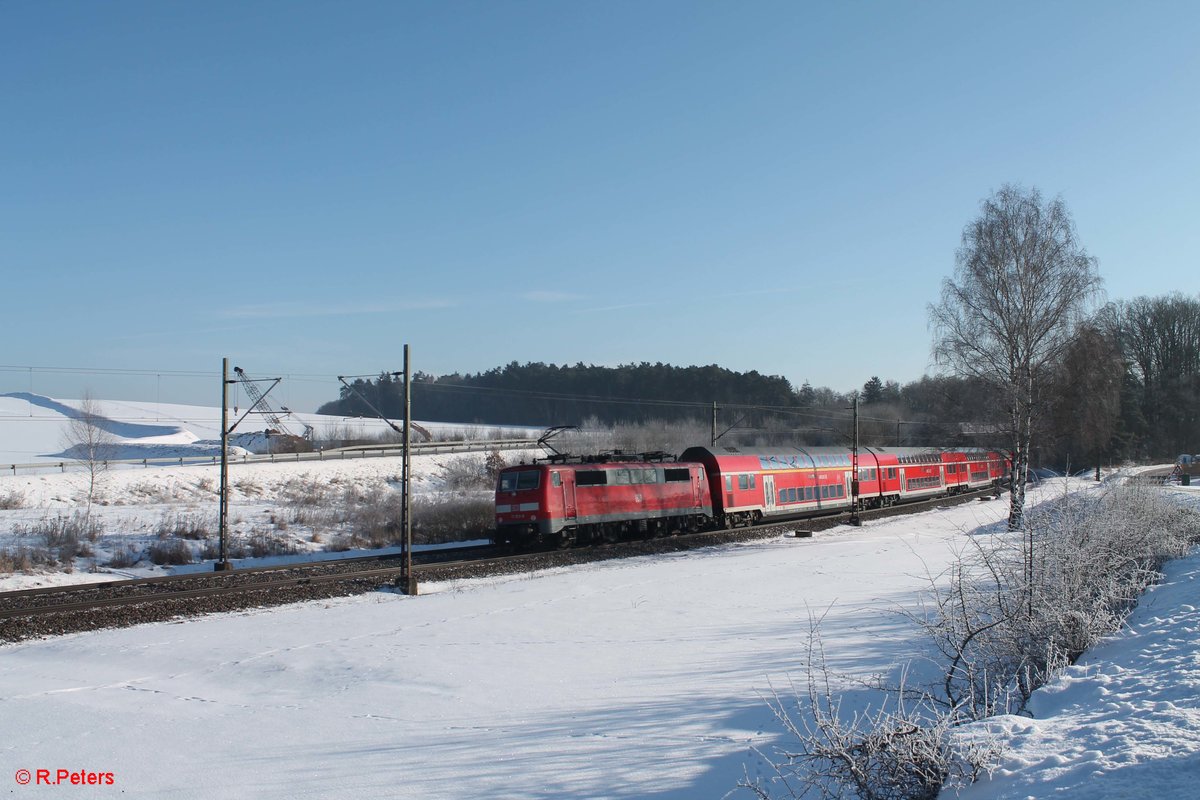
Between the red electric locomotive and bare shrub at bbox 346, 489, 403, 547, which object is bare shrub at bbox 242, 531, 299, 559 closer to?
bare shrub at bbox 346, 489, 403, 547

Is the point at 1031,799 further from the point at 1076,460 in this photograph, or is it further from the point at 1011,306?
the point at 1076,460

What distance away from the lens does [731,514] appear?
31.1 m

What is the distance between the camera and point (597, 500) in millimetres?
25406

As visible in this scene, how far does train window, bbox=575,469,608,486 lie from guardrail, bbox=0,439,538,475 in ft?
67.8

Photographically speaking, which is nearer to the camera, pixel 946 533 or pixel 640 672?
pixel 640 672

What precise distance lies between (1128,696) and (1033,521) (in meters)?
3.50

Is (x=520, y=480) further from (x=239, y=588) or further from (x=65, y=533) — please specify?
(x=65, y=533)

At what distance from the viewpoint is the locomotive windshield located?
78.6 feet

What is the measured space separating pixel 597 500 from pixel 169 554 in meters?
12.5

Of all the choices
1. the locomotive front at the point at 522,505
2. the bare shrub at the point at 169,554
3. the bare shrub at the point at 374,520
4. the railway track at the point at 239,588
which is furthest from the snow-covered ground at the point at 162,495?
the locomotive front at the point at 522,505

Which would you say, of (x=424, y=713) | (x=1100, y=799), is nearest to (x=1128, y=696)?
(x=1100, y=799)

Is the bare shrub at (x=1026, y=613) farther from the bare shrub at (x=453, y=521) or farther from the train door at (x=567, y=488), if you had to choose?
the bare shrub at (x=453, y=521)

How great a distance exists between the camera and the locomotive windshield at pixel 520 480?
24.0 m

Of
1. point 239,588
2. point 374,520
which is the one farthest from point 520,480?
point 374,520
